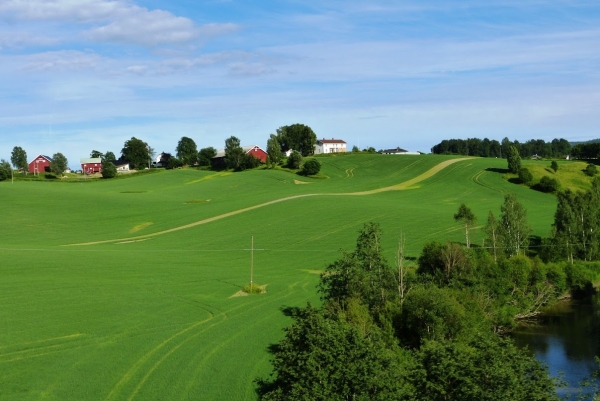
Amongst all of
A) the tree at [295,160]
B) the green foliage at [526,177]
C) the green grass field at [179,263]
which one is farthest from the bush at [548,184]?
the tree at [295,160]

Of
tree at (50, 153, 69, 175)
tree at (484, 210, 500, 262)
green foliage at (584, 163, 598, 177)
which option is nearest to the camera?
tree at (484, 210, 500, 262)

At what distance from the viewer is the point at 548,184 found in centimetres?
10100

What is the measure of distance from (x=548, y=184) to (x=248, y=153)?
2826 inches

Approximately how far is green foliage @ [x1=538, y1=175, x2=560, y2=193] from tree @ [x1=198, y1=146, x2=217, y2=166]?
268 feet

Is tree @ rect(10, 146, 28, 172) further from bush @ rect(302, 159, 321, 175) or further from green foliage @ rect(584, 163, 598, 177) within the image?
green foliage @ rect(584, 163, 598, 177)

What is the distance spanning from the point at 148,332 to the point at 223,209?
5083cm

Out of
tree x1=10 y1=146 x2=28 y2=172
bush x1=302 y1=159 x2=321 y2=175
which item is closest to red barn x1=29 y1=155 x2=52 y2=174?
tree x1=10 y1=146 x2=28 y2=172

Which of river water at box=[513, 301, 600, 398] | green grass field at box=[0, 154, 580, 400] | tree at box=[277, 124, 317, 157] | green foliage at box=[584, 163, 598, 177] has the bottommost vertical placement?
river water at box=[513, 301, 600, 398]

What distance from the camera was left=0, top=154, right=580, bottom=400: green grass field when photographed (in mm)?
31953

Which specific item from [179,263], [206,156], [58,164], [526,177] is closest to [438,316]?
[179,263]

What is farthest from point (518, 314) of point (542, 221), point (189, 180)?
point (189, 180)

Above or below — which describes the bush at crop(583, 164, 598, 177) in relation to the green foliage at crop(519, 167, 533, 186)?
above

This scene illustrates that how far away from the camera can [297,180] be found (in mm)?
122500

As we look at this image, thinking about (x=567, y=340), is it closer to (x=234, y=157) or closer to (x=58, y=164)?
(x=234, y=157)
